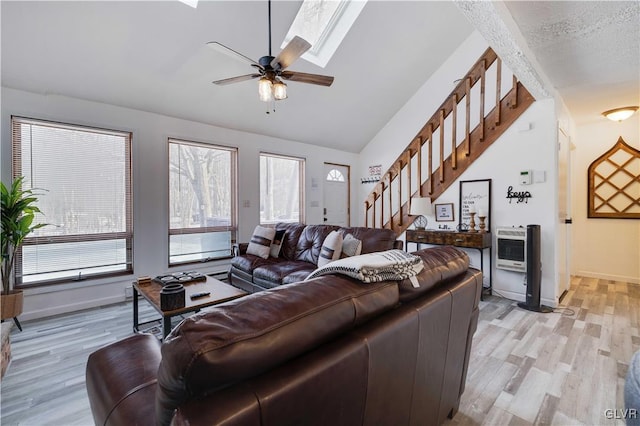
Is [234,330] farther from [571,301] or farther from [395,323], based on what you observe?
[571,301]

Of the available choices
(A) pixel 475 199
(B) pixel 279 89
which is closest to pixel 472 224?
(A) pixel 475 199

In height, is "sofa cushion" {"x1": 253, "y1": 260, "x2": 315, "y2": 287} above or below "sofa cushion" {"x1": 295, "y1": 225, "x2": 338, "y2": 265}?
below

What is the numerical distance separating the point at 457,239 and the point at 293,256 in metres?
2.25

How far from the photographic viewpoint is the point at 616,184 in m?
4.34

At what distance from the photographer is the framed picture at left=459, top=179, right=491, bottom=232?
157 inches

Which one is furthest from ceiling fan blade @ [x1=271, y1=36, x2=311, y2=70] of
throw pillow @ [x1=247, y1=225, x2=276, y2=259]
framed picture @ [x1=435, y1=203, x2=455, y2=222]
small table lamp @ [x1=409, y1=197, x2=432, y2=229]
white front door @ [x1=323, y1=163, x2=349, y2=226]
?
white front door @ [x1=323, y1=163, x2=349, y2=226]

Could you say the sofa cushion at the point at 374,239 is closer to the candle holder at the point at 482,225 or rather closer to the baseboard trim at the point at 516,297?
the candle holder at the point at 482,225

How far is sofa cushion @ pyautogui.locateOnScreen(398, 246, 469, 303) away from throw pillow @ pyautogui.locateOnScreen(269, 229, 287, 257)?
102 inches

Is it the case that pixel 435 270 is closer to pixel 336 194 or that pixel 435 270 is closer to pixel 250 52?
pixel 250 52

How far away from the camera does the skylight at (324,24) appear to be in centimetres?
359

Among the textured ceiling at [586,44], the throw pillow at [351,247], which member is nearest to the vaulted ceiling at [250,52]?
the textured ceiling at [586,44]

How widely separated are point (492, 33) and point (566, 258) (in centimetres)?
342

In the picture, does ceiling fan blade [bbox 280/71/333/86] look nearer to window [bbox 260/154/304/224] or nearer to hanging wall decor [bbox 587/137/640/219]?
window [bbox 260/154/304/224]

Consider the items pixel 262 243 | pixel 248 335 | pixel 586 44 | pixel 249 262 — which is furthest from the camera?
pixel 262 243
